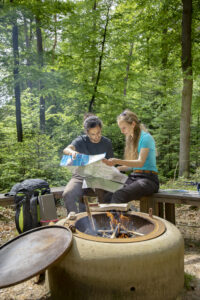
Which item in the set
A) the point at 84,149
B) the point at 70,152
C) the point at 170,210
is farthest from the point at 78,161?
the point at 170,210

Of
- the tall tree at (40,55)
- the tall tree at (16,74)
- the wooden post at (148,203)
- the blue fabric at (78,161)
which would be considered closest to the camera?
the blue fabric at (78,161)

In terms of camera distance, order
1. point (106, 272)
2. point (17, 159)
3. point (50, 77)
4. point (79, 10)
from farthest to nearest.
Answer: point (79, 10) < point (50, 77) < point (17, 159) < point (106, 272)

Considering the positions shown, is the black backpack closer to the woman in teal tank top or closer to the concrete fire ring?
the woman in teal tank top

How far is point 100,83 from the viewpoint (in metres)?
7.99

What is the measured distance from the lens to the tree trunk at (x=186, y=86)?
6.91m

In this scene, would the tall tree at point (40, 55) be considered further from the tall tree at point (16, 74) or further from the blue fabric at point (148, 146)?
the blue fabric at point (148, 146)

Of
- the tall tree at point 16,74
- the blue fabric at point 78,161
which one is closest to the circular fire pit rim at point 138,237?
the blue fabric at point 78,161

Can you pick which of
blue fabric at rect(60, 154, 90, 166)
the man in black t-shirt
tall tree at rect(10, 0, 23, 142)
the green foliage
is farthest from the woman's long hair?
tall tree at rect(10, 0, 23, 142)

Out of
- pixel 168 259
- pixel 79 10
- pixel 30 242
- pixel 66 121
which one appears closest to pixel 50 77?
pixel 66 121

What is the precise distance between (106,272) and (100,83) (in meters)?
7.11

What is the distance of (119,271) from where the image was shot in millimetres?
1650

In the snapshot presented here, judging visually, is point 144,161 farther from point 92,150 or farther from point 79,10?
point 79,10

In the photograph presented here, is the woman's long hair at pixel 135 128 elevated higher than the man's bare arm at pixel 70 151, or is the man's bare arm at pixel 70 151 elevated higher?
the woman's long hair at pixel 135 128

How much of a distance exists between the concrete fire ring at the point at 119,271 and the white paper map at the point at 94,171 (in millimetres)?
896
